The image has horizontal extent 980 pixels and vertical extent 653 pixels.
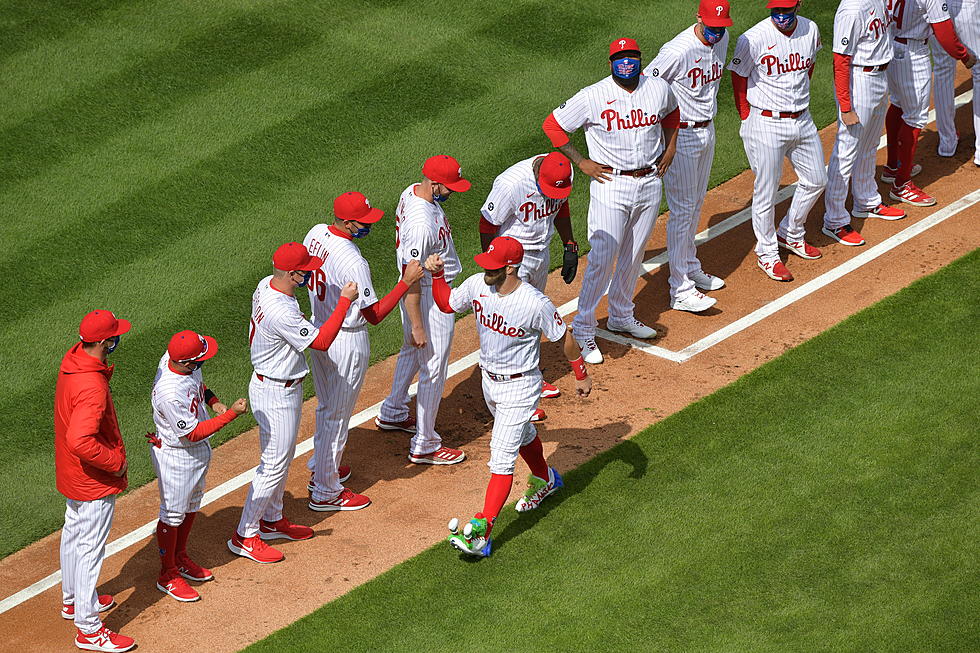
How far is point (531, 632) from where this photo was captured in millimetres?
6773

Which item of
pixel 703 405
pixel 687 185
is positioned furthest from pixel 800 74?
pixel 703 405

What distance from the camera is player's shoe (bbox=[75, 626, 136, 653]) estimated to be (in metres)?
6.93

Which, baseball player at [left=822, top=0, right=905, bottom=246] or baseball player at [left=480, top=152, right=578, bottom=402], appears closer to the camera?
baseball player at [left=480, top=152, right=578, bottom=402]

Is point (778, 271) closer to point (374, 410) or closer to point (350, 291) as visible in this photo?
point (374, 410)

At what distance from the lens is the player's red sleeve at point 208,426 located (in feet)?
22.7

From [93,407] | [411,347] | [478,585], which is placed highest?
[93,407]

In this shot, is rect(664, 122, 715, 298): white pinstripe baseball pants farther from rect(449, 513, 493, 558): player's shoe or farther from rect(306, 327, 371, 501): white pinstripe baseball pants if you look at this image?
rect(449, 513, 493, 558): player's shoe

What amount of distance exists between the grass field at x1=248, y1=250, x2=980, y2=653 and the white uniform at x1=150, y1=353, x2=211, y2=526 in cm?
98

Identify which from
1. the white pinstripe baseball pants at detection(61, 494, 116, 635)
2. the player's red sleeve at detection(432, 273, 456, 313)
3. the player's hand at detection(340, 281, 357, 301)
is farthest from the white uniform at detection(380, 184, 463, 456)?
the white pinstripe baseball pants at detection(61, 494, 116, 635)

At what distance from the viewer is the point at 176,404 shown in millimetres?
6914

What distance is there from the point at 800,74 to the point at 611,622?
4.88m

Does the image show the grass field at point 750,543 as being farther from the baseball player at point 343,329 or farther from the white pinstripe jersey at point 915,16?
the white pinstripe jersey at point 915,16

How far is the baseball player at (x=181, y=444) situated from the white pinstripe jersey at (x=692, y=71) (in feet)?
13.8

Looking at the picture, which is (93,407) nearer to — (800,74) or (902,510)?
(902,510)
